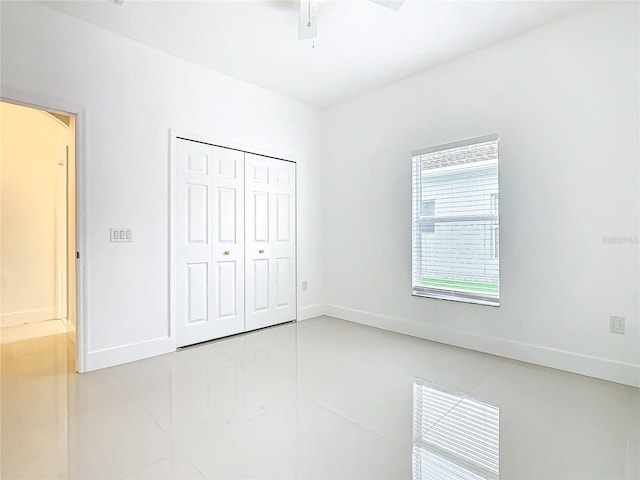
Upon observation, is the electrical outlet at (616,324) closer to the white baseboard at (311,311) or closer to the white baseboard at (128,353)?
the white baseboard at (311,311)

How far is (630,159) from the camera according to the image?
2.51m

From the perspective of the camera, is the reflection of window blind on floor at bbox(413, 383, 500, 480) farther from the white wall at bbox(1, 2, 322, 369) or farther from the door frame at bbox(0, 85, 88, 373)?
the door frame at bbox(0, 85, 88, 373)

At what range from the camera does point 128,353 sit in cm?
303

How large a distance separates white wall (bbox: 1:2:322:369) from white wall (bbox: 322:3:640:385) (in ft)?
7.72

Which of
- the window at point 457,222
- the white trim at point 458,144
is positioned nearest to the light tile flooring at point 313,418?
the window at point 457,222

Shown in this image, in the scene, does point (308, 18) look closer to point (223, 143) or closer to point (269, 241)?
point (223, 143)

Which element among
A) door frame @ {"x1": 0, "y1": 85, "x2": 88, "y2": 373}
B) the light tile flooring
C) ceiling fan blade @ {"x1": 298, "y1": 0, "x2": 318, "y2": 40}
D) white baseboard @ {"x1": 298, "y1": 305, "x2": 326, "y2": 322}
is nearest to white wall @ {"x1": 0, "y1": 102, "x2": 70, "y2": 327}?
the light tile flooring

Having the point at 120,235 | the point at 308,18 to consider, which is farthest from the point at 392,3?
the point at 120,235

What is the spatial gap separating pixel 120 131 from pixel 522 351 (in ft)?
13.3

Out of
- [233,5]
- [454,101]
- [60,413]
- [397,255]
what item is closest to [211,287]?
[60,413]

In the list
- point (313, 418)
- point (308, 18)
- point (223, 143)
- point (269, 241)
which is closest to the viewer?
point (313, 418)

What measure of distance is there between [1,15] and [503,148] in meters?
4.12

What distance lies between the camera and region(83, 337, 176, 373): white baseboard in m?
2.84

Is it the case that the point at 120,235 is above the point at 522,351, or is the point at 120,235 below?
above
